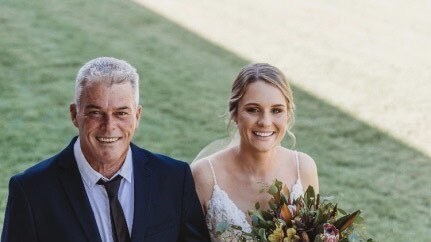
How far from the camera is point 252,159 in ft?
15.4

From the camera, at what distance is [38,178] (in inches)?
145

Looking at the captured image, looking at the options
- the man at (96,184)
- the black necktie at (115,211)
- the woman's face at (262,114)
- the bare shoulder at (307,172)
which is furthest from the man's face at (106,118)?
the bare shoulder at (307,172)

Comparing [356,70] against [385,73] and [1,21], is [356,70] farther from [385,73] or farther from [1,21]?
[1,21]

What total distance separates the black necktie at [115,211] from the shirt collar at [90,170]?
1.1 inches

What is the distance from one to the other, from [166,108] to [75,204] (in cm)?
566

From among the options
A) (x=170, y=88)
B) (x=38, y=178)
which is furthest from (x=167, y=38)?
(x=38, y=178)

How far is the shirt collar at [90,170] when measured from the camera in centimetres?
370

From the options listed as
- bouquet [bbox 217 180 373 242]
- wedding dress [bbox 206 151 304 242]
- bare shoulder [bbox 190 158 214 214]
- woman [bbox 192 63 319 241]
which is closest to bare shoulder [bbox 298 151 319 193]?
woman [bbox 192 63 319 241]

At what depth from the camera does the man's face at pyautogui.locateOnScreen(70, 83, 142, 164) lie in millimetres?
3598

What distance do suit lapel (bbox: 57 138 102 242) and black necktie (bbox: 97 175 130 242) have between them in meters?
0.08

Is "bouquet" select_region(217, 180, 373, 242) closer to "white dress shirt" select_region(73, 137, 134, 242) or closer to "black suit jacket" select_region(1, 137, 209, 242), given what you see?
"black suit jacket" select_region(1, 137, 209, 242)

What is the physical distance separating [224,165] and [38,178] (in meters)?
1.37

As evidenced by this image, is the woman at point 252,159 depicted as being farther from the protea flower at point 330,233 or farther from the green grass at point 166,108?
the green grass at point 166,108

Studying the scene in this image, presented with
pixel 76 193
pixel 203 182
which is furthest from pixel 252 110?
pixel 76 193
